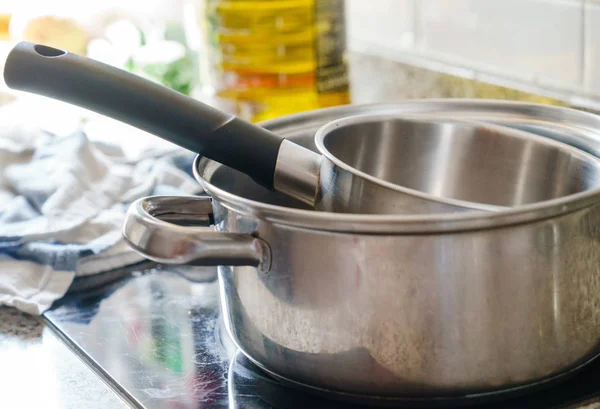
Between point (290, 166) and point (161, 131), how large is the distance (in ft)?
0.27

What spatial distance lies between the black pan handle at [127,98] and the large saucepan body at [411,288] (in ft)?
0.20

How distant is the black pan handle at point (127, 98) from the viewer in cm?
52

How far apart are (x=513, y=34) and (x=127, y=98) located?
0.44 metres

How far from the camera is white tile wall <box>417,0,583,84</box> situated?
0.78m

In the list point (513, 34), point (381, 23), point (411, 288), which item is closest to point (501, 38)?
point (513, 34)

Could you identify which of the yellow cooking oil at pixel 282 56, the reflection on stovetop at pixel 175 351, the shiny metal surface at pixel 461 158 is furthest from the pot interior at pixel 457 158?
the yellow cooking oil at pixel 282 56

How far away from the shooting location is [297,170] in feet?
1.83

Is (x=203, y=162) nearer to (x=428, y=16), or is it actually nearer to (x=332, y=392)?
(x=332, y=392)

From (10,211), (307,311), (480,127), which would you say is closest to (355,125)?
(480,127)

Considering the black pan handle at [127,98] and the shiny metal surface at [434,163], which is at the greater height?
the black pan handle at [127,98]

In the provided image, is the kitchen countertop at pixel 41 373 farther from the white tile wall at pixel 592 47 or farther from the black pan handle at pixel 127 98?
the white tile wall at pixel 592 47

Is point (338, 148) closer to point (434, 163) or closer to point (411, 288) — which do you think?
point (434, 163)

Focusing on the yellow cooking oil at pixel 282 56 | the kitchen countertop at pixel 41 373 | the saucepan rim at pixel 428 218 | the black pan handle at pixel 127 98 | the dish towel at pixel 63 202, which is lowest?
the kitchen countertop at pixel 41 373

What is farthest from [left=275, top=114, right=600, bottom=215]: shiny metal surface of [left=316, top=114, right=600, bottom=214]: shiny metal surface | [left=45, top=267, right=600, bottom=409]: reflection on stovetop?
[left=45, top=267, right=600, bottom=409]: reflection on stovetop
